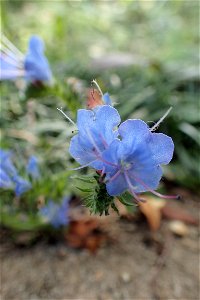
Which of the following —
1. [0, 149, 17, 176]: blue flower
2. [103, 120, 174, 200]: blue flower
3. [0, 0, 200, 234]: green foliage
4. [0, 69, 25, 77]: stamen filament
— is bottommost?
[0, 0, 200, 234]: green foliage

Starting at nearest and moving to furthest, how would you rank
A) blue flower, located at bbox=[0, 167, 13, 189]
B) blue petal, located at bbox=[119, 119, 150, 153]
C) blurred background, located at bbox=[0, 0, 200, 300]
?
blue petal, located at bbox=[119, 119, 150, 153] → blue flower, located at bbox=[0, 167, 13, 189] → blurred background, located at bbox=[0, 0, 200, 300]

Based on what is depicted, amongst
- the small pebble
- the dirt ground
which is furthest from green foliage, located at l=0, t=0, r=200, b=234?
the small pebble

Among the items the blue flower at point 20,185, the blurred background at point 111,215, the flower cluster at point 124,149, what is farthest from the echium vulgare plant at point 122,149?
the blue flower at point 20,185

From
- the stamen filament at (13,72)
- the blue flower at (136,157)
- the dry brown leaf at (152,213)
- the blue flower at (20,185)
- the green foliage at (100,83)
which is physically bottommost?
the dry brown leaf at (152,213)

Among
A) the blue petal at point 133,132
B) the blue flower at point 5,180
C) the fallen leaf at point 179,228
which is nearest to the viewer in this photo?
the blue petal at point 133,132

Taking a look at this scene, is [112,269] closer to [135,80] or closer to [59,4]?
[135,80]

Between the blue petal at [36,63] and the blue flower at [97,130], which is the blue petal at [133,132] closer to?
the blue flower at [97,130]

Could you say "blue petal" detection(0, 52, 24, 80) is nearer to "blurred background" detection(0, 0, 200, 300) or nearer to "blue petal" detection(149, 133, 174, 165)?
"blurred background" detection(0, 0, 200, 300)
